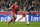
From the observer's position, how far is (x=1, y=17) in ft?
53.9

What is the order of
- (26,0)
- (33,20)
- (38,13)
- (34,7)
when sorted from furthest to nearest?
1. (26,0)
2. (34,7)
3. (38,13)
4. (33,20)

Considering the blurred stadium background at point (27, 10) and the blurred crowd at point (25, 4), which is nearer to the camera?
the blurred stadium background at point (27, 10)

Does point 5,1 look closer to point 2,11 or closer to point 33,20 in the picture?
point 2,11

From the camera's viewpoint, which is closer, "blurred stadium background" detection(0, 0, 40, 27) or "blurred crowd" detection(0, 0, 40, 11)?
"blurred stadium background" detection(0, 0, 40, 27)

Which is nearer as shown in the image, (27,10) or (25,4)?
(27,10)

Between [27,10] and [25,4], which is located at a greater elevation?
[25,4]

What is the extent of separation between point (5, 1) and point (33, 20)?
20.4 feet

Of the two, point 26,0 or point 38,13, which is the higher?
point 26,0

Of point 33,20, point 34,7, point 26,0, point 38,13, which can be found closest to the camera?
point 33,20

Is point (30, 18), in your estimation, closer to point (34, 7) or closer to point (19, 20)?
point (19, 20)

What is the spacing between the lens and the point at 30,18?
53.2 ft

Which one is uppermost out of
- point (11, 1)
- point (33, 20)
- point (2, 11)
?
point (11, 1)

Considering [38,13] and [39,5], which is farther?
[39,5]

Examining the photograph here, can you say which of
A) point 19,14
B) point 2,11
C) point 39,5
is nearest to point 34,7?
point 39,5
